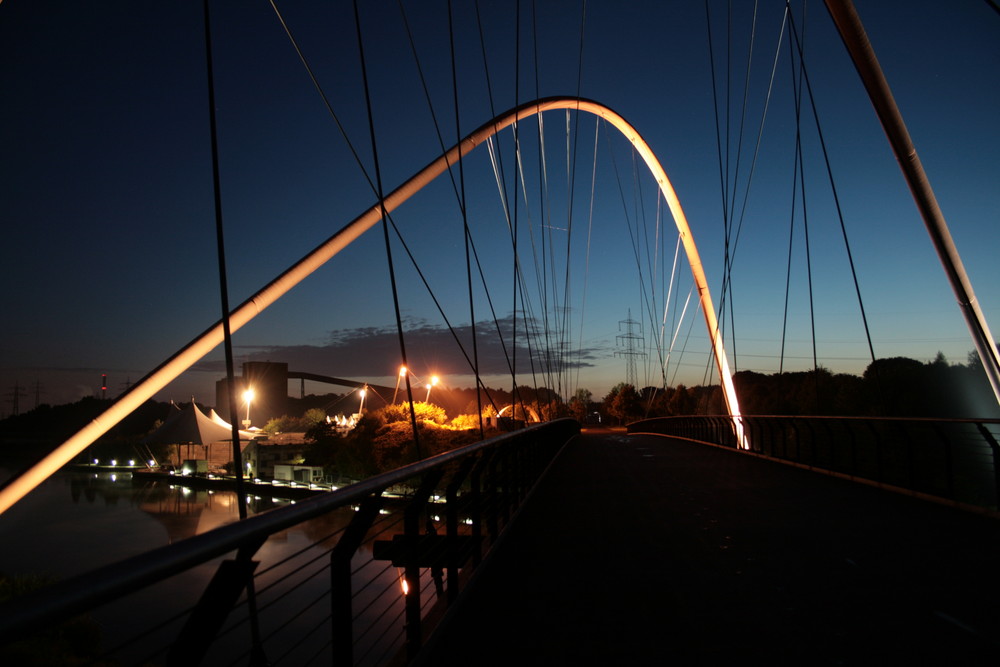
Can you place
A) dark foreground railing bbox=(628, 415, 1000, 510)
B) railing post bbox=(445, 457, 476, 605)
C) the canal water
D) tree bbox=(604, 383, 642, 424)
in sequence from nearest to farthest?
railing post bbox=(445, 457, 476, 605)
dark foreground railing bbox=(628, 415, 1000, 510)
the canal water
tree bbox=(604, 383, 642, 424)

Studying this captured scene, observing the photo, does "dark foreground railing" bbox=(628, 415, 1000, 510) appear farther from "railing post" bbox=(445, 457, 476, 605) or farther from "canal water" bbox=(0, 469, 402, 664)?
"canal water" bbox=(0, 469, 402, 664)

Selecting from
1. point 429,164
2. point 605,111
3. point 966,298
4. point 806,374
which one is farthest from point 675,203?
point 806,374

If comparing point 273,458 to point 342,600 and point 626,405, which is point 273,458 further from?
point 626,405

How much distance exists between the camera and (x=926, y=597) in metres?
3.82

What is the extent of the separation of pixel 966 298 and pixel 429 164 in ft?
41.3

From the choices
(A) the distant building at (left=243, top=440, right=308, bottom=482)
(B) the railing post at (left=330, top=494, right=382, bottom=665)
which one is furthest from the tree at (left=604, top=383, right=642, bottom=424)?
(B) the railing post at (left=330, top=494, right=382, bottom=665)

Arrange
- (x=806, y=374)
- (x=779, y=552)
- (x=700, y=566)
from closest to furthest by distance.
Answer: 1. (x=700, y=566)
2. (x=779, y=552)
3. (x=806, y=374)

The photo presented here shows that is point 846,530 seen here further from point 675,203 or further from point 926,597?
point 675,203

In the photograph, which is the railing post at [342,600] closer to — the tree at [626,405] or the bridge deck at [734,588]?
the bridge deck at [734,588]

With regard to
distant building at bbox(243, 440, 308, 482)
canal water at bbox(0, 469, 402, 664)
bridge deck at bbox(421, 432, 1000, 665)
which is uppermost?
bridge deck at bbox(421, 432, 1000, 665)

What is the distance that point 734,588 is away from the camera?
13.4 ft

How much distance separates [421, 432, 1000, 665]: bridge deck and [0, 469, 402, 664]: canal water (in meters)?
17.2

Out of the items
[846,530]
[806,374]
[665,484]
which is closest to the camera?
[846,530]

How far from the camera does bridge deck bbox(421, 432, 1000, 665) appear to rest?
3.10 m
